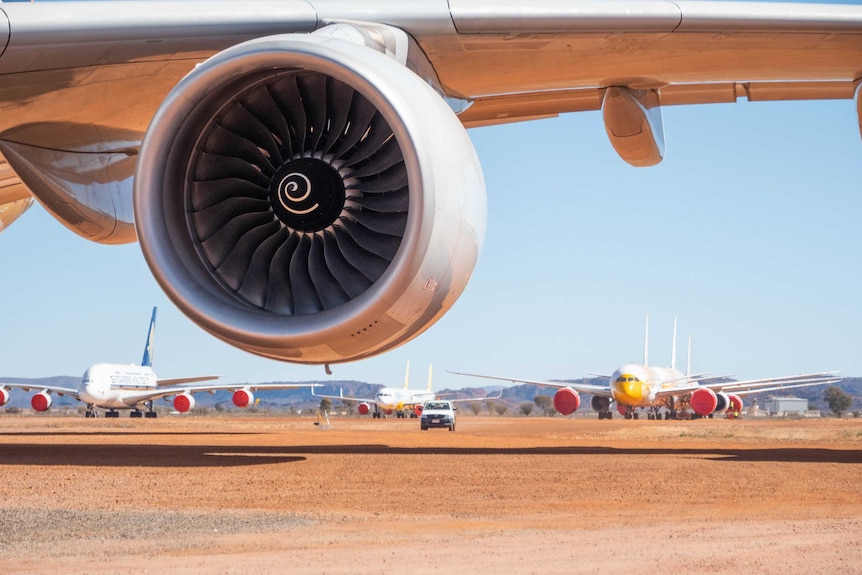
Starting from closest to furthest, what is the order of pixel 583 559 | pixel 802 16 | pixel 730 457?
pixel 583 559, pixel 802 16, pixel 730 457

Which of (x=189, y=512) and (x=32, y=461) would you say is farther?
(x=32, y=461)

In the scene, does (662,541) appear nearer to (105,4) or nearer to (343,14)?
(343,14)

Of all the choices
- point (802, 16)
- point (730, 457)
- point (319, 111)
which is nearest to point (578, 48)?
point (802, 16)

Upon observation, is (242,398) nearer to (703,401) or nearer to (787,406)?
(703,401)

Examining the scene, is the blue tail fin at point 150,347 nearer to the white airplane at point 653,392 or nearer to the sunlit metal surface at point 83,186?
the white airplane at point 653,392

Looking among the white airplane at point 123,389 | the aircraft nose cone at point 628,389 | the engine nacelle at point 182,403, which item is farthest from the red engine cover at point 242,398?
the aircraft nose cone at point 628,389

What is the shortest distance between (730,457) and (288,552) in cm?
1096

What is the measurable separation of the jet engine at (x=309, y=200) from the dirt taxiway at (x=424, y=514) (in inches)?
54.9

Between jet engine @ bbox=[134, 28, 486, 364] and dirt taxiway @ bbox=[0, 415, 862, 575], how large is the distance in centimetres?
139

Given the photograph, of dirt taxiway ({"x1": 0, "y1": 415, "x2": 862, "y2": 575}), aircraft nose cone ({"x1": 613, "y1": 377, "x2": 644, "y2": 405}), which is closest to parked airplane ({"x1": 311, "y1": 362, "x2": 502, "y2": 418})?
aircraft nose cone ({"x1": 613, "y1": 377, "x2": 644, "y2": 405})

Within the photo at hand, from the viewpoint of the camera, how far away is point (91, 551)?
602 cm

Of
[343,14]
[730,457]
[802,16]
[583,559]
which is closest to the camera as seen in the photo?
[583,559]

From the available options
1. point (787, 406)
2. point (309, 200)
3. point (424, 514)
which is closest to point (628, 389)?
point (424, 514)

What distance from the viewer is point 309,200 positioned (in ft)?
21.1
